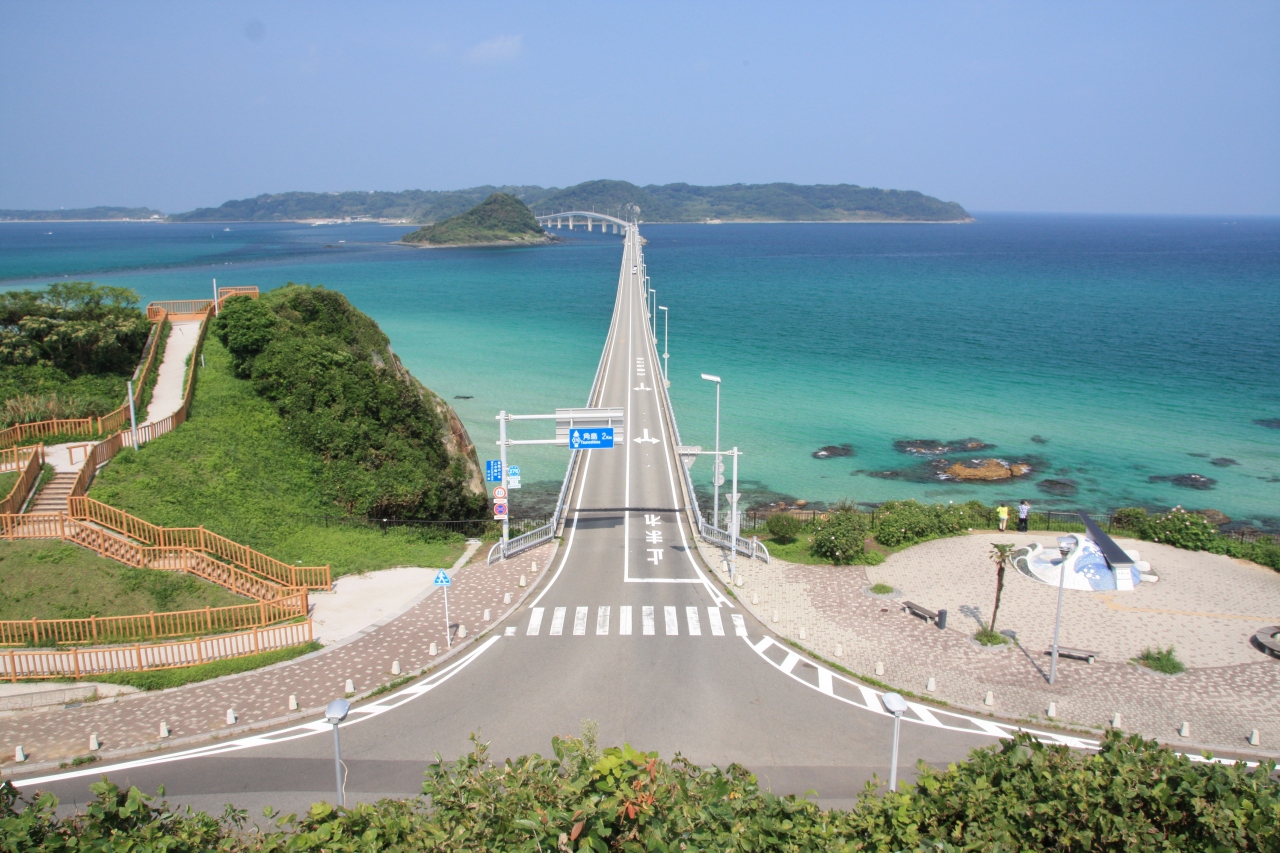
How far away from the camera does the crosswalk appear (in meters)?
21.6

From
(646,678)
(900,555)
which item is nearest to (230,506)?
(646,678)

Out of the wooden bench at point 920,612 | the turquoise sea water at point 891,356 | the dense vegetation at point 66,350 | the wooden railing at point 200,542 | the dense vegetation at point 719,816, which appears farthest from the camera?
the turquoise sea water at point 891,356

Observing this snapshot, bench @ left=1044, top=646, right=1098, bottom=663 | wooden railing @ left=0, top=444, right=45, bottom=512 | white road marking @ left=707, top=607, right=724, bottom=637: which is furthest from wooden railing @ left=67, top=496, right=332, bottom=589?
bench @ left=1044, top=646, right=1098, bottom=663

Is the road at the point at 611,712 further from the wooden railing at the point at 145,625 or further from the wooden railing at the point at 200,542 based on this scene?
the wooden railing at the point at 200,542

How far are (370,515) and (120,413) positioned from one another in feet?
32.4

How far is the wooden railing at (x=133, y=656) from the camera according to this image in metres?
Result: 18.1

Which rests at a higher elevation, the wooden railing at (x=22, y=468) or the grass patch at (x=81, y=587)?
the wooden railing at (x=22, y=468)

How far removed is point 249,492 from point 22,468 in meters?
6.46

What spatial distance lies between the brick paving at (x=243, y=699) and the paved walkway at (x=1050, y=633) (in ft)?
30.5

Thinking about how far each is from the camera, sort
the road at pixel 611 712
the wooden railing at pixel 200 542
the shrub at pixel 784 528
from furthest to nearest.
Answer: the shrub at pixel 784 528, the wooden railing at pixel 200 542, the road at pixel 611 712

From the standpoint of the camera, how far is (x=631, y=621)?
73.0ft

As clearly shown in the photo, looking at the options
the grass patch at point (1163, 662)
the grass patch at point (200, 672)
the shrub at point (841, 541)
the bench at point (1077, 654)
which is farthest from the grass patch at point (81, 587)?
the grass patch at point (1163, 662)

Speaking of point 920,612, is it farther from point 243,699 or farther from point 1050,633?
point 243,699

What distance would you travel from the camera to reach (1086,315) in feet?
313
